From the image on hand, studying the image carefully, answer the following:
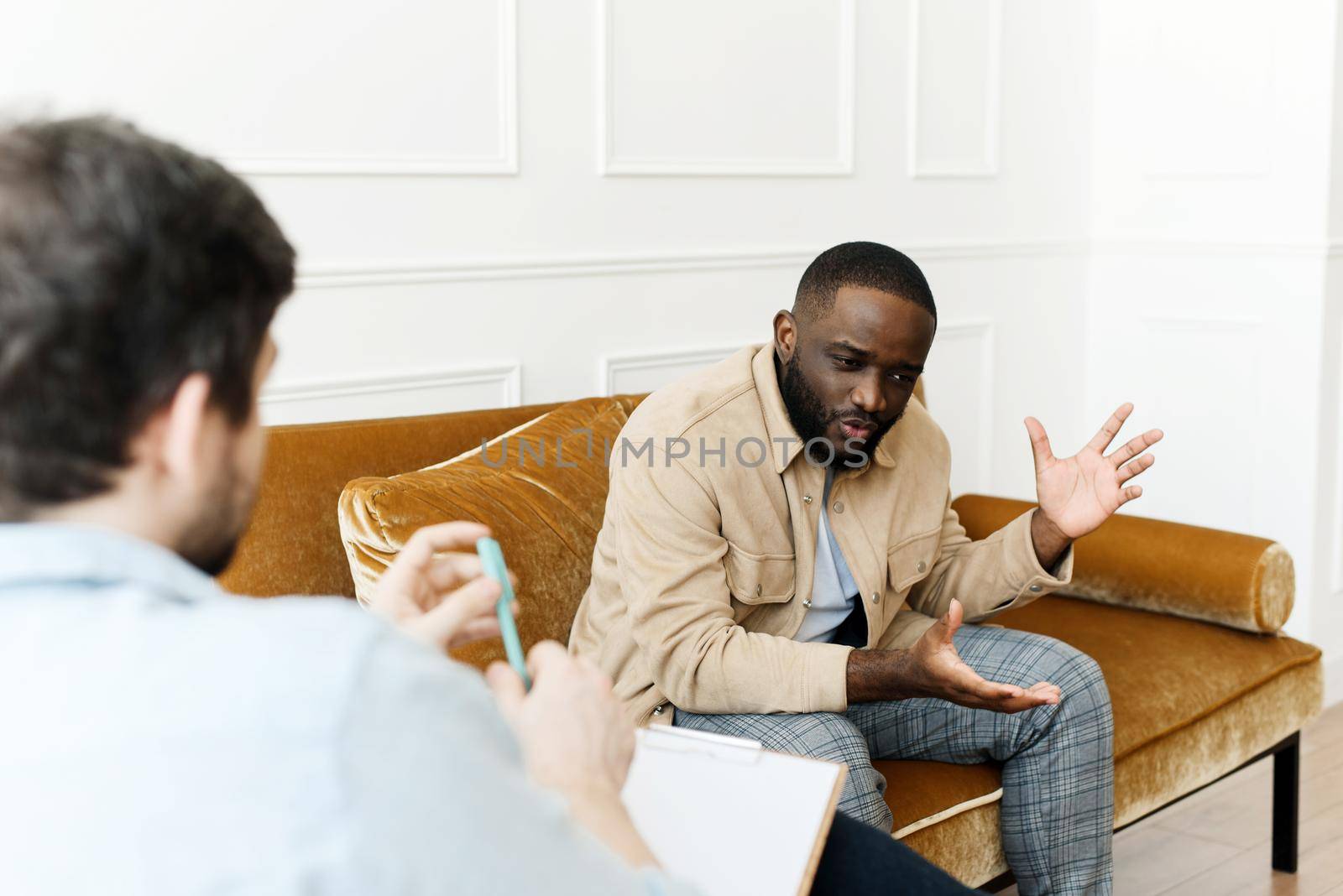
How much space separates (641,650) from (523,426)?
0.51m

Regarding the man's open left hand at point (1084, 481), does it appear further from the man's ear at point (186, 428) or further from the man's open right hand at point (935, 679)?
the man's ear at point (186, 428)

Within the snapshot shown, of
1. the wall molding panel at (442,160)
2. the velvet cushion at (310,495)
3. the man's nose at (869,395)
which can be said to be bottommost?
the velvet cushion at (310,495)

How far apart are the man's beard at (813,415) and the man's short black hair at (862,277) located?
85mm

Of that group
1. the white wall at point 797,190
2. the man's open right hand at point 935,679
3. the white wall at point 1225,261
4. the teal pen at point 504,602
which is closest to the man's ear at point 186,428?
the teal pen at point 504,602

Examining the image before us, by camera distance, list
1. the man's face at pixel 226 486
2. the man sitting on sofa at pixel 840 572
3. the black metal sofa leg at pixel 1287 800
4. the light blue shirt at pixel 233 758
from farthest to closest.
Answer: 1. the black metal sofa leg at pixel 1287 800
2. the man sitting on sofa at pixel 840 572
3. the man's face at pixel 226 486
4. the light blue shirt at pixel 233 758

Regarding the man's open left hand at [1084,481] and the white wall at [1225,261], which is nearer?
the man's open left hand at [1084,481]

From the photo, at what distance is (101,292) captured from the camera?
2.12 ft

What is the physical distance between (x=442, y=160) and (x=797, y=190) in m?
0.90

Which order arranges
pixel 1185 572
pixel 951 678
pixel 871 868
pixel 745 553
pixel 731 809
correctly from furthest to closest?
pixel 1185 572 < pixel 745 553 < pixel 951 678 < pixel 731 809 < pixel 871 868

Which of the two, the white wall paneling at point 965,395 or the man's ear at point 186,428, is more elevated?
the man's ear at point 186,428

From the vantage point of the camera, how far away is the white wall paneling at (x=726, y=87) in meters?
2.53

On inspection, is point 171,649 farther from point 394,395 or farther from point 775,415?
point 394,395

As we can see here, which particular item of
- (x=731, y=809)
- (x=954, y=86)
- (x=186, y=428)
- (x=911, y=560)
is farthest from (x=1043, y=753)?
(x=954, y=86)

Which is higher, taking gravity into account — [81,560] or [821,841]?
[81,560]
